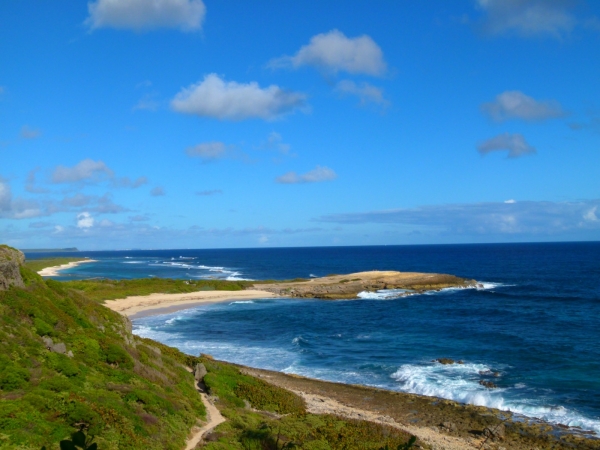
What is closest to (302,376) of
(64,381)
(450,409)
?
(450,409)

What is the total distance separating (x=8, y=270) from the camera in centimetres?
2005

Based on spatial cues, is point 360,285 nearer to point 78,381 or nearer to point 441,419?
point 441,419

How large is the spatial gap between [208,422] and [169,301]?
5151 centimetres

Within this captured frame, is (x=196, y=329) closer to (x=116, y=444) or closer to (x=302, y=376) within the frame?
(x=302, y=376)

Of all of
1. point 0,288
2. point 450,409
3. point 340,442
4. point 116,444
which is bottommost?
point 450,409

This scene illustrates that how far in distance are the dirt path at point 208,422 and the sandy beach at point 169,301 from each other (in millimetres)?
37491

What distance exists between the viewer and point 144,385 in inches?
732

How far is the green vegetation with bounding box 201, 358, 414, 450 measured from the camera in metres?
16.5

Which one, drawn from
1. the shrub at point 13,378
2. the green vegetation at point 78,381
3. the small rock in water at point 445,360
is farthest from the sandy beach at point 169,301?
the shrub at point 13,378

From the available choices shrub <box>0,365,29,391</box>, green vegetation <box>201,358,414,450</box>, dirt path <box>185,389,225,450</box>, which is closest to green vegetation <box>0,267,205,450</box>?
shrub <box>0,365,29,391</box>

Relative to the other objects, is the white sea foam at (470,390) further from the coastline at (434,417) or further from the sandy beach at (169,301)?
the sandy beach at (169,301)

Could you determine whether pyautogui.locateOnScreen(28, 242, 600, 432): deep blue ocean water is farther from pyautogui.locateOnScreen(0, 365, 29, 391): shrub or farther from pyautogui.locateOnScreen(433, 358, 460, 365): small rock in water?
pyautogui.locateOnScreen(0, 365, 29, 391): shrub

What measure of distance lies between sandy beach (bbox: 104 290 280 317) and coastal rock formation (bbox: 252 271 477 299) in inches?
217

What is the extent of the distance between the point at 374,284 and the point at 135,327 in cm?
5035
